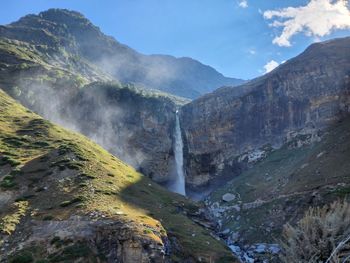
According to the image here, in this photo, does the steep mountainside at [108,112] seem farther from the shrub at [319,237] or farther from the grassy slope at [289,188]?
the shrub at [319,237]

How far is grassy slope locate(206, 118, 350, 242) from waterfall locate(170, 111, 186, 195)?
28763mm

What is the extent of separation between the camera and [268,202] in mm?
72312

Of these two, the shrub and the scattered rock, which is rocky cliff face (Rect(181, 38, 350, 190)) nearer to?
the scattered rock

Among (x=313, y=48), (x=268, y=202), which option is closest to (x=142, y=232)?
(x=268, y=202)

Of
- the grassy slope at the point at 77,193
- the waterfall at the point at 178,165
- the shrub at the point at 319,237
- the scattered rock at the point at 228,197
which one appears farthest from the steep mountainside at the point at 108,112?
the shrub at the point at 319,237

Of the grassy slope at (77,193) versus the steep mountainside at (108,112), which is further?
the steep mountainside at (108,112)

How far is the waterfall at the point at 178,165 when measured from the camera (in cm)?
12782

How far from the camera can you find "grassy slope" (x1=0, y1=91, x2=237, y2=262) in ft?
155

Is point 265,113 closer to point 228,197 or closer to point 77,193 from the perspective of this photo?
point 228,197

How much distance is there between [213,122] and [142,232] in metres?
96.0

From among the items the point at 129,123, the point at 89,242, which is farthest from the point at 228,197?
the point at 129,123

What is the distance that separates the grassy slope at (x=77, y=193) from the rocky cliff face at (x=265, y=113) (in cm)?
5275

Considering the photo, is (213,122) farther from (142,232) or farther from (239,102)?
(142,232)

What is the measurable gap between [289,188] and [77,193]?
37558 mm
